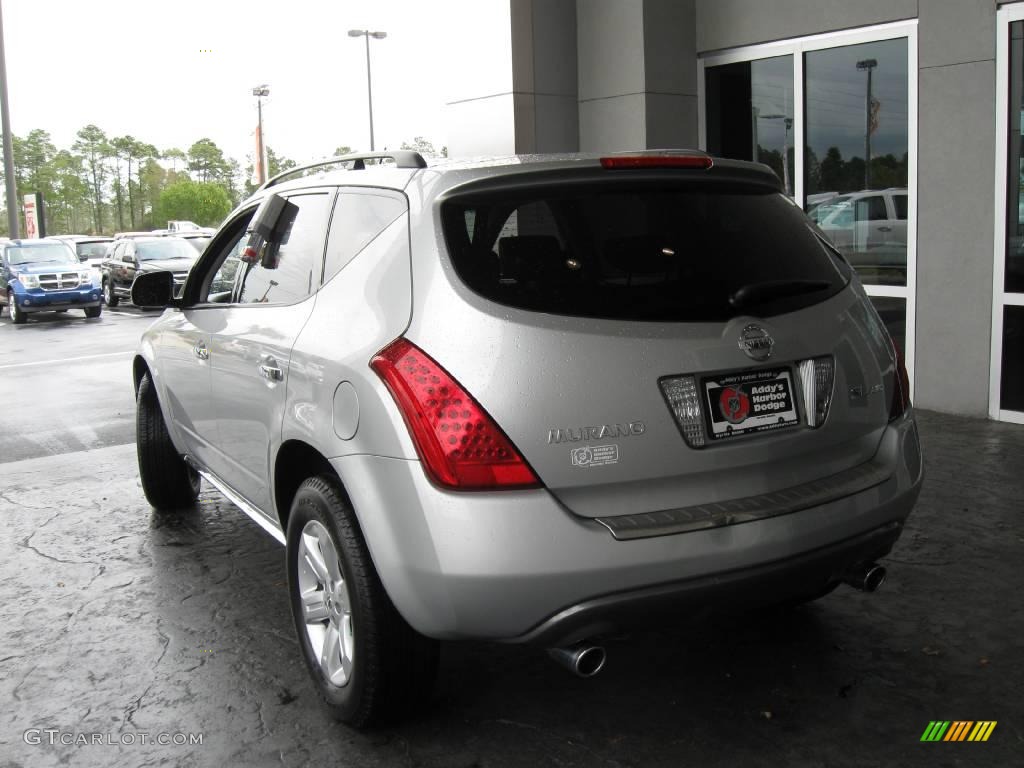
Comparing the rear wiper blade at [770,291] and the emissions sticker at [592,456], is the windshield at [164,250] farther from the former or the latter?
the emissions sticker at [592,456]

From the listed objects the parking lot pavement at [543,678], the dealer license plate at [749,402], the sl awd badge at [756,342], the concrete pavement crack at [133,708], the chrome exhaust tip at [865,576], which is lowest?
the concrete pavement crack at [133,708]

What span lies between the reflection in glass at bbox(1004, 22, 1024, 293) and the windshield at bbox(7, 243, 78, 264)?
2183 cm

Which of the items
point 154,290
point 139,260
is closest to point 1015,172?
point 154,290

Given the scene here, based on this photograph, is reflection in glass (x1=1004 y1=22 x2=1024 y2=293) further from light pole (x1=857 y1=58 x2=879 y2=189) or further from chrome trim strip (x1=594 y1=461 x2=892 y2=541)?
chrome trim strip (x1=594 y1=461 x2=892 y2=541)

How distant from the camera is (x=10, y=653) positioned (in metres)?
4.31

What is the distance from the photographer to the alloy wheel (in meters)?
3.41

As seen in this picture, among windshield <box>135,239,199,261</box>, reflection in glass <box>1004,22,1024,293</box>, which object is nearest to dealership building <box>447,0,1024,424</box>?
reflection in glass <box>1004,22,1024,293</box>

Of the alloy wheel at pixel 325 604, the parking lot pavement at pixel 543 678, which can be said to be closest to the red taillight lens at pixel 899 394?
the parking lot pavement at pixel 543 678

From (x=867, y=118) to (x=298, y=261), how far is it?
6.40 m

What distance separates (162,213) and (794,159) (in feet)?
271

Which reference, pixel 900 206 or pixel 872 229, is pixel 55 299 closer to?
pixel 872 229

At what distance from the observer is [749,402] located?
3.11 meters

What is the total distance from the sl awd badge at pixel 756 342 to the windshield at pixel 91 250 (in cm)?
3391

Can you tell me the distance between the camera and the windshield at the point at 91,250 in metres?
33.9
